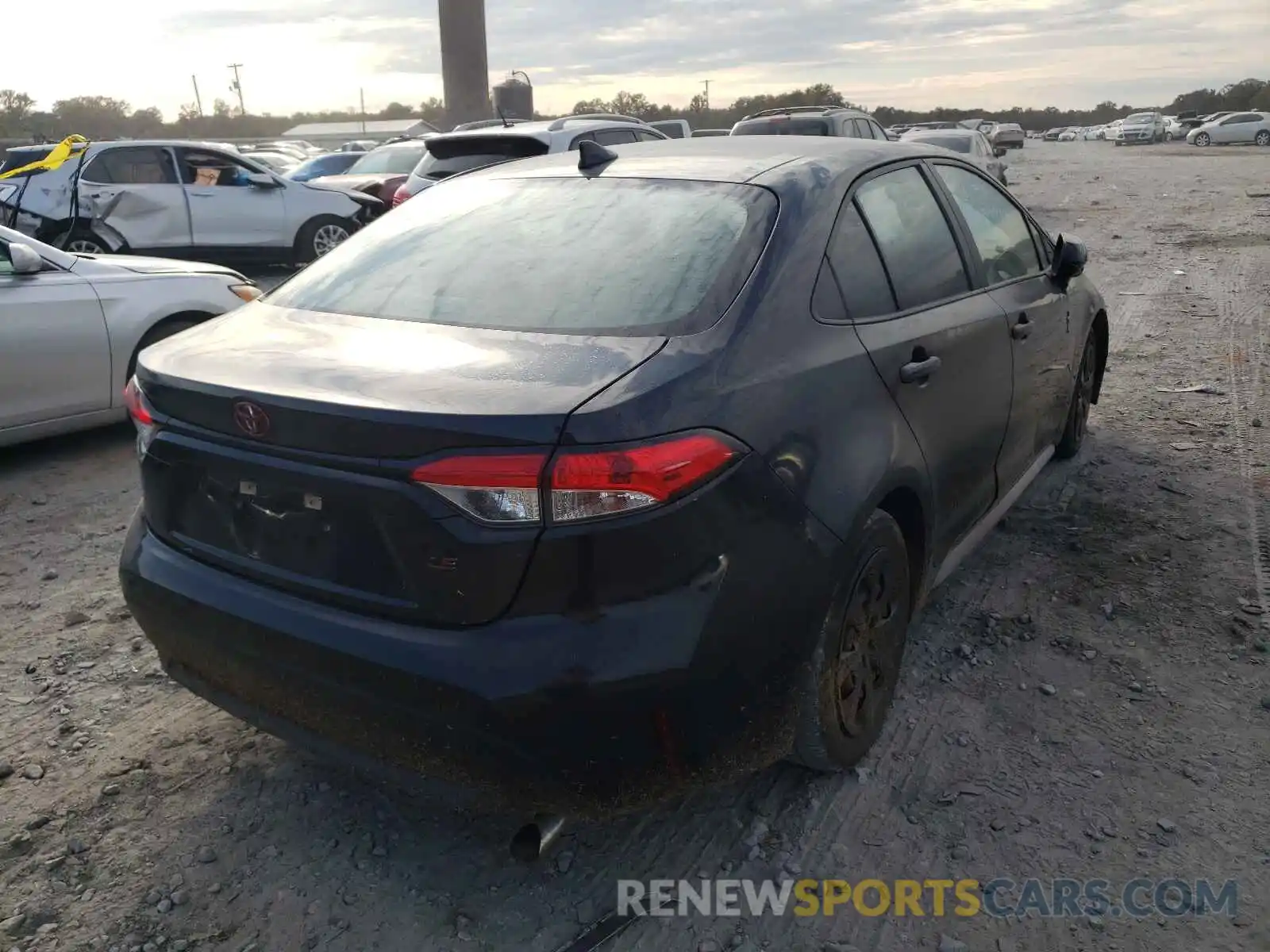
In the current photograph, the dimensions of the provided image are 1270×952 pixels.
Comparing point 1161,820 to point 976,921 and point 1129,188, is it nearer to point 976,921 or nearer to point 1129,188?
point 976,921

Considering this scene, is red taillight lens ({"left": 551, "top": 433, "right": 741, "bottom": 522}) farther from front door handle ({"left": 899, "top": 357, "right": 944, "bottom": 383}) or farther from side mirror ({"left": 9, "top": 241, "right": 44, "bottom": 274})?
side mirror ({"left": 9, "top": 241, "right": 44, "bottom": 274})

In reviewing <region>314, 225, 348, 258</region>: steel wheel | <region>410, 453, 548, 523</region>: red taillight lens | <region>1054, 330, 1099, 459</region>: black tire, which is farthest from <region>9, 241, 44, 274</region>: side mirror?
<region>314, 225, 348, 258</region>: steel wheel

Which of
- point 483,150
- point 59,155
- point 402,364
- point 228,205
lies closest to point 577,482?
point 402,364

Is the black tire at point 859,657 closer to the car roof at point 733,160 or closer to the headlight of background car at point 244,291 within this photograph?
the car roof at point 733,160

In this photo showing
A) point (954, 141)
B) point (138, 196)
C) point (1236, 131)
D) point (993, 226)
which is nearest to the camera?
point (993, 226)

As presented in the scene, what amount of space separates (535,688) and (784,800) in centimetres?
107

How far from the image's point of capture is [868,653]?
2812 mm

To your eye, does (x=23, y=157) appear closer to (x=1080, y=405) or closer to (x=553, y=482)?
(x=1080, y=405)

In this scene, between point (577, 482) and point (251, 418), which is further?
point (251, 418)

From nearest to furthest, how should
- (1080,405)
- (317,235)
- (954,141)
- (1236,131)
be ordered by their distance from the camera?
(1080,405), (317,235), (954,141), (1236,131)

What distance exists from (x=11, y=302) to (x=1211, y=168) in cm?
3177

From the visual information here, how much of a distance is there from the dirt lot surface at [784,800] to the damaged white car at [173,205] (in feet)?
24.6

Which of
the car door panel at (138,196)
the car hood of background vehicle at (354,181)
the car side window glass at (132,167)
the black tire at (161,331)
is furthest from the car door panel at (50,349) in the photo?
the car hood of background vehicle at (354,181)

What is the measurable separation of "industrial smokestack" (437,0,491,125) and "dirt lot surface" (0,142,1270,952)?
5205 cm
